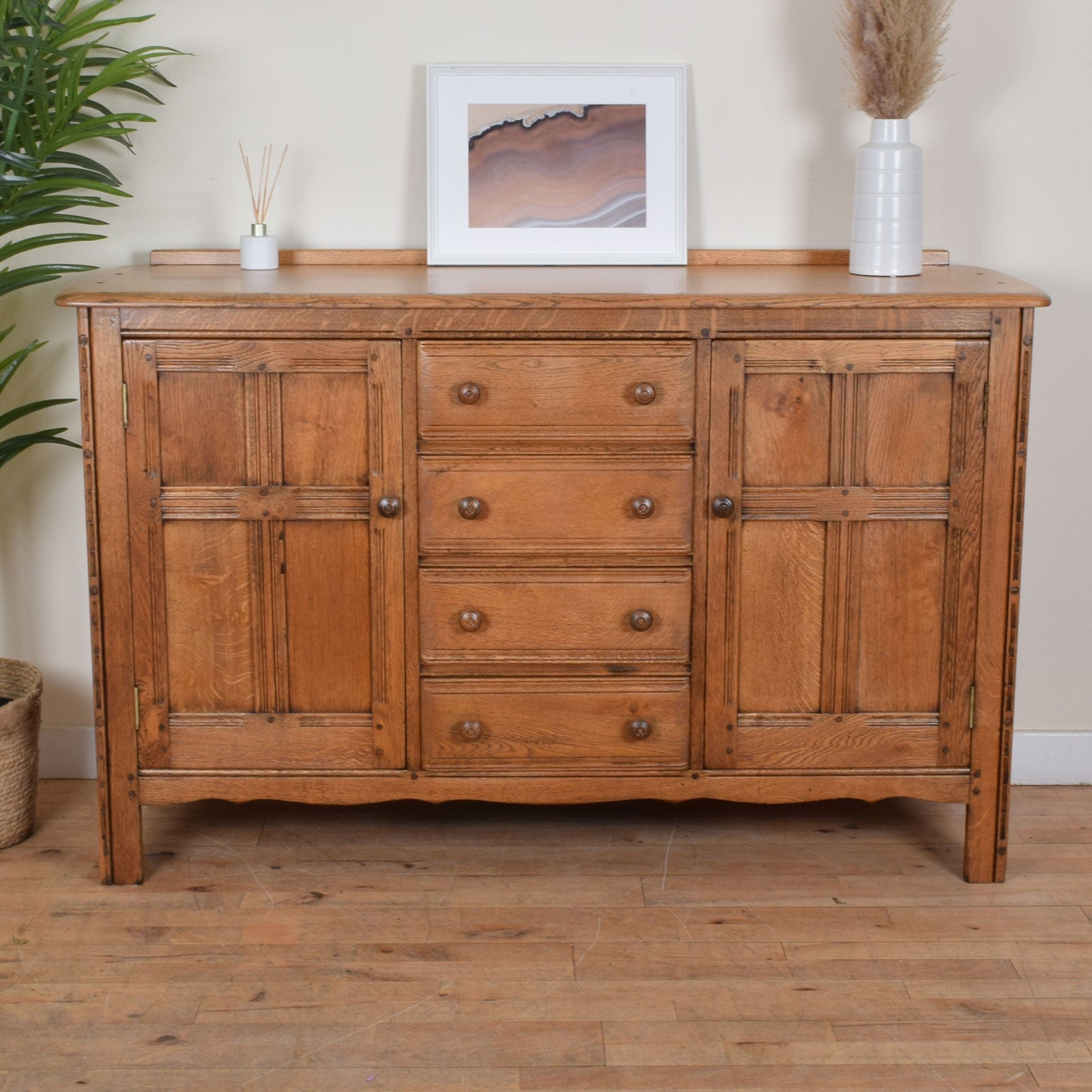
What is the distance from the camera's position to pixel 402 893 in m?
2.49

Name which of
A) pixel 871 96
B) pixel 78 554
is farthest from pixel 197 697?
pixel 871 96

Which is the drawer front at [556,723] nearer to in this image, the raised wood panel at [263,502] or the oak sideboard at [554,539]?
the oak sideboard at [554,539]

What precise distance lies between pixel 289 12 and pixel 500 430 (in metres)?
1.02

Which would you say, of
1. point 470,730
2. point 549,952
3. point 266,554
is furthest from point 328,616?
point 549,952

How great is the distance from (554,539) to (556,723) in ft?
1.07

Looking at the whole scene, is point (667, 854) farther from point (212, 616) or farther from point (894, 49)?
point (894, 49)

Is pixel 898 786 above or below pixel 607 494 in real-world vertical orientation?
below

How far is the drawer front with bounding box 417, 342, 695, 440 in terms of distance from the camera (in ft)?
7.72

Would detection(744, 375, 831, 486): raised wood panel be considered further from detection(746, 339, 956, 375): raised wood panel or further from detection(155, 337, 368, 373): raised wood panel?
detection(155, 337, 368, 373): raised wood panel

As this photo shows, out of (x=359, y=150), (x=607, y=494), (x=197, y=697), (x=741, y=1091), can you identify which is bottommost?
(x=741, y=1091)

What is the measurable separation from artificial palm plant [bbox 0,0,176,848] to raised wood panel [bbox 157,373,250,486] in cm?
37

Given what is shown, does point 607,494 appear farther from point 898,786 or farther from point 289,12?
point 289,12

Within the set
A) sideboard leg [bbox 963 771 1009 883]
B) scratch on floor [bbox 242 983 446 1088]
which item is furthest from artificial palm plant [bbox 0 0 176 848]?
sideboard leg [bbox 963 771 1009 883]

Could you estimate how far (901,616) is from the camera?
2453 millimetres
